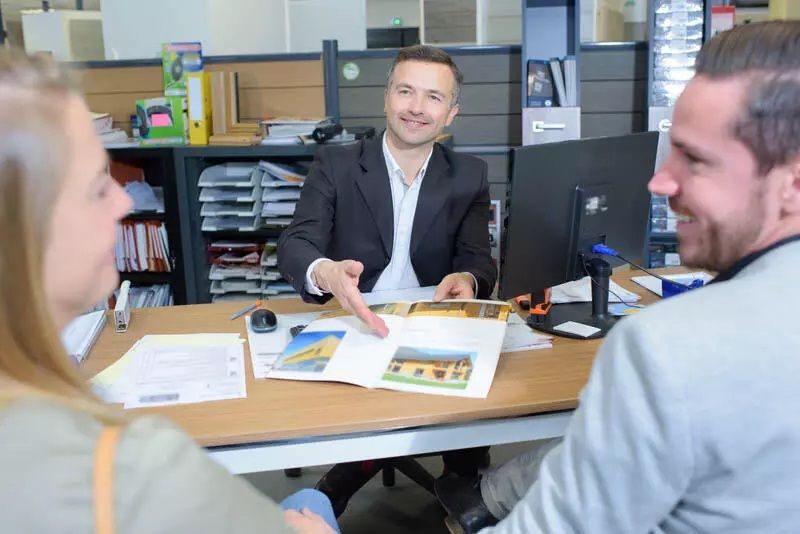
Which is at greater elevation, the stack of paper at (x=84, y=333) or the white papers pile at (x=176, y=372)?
the stack of paper at (x=84, y=333)

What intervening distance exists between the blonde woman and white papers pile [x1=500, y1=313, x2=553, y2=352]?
0.93 meters

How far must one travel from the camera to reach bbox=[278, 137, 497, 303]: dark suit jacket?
213cm

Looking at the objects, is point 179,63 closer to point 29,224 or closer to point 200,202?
point 200,202

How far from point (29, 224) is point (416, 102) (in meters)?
1.60

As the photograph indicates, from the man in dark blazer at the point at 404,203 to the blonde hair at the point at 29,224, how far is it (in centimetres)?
141

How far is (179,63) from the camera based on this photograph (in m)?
3.22

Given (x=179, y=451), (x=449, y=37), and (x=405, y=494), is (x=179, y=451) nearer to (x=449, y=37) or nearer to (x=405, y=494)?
(x=405, y=494)

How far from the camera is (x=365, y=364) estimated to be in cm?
140

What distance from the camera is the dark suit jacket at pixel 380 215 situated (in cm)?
213

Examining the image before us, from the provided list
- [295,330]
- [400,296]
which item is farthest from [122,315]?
[400,296]

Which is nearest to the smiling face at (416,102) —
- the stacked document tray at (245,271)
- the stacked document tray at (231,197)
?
the stacked document tray at (231,197)

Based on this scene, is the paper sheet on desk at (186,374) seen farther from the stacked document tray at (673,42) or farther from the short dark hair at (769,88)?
the stacked document tray at (673,42)

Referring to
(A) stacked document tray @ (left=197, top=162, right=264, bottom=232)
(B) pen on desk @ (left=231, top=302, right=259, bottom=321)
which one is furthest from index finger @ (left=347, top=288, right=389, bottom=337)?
(A) stacked document tray @ (left=197, top=162, right=264, bottom=232)

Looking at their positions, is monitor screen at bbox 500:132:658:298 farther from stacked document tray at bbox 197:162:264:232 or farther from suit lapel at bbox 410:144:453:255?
stacked document tray at bbox 197:162:264:232
